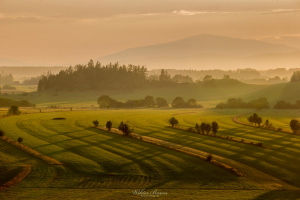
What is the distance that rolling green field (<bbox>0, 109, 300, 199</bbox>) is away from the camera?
37034 millimetres

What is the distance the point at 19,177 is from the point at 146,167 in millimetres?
17003

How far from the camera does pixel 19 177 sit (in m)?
40.3

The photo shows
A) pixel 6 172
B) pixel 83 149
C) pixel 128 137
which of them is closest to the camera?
pixel 6 172

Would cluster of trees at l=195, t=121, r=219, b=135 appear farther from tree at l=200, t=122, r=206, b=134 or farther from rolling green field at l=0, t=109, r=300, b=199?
rolling green field at l=0, t=109, r=300, b=199

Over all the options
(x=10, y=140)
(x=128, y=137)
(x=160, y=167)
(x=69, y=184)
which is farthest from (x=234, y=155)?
(x=10, y=140)

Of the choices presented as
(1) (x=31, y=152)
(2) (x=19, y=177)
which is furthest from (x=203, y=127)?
(2) (x=19, y=177)

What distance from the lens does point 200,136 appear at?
228 feet

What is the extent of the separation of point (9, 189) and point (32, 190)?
279 cm

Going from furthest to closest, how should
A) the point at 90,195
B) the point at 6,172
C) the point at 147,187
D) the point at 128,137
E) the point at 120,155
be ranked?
the point at 128,137 < the point at 120,155 < the point at 6,172 < the point at 147,187 < the point at 90,195

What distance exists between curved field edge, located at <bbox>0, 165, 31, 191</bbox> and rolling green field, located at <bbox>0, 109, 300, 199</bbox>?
771 mm

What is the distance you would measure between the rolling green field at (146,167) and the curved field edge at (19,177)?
2.53 feet

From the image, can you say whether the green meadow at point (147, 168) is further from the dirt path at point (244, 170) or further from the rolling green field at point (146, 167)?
the dirt path at point (244, 170)

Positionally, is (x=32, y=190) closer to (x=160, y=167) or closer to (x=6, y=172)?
(x=6, y=172)

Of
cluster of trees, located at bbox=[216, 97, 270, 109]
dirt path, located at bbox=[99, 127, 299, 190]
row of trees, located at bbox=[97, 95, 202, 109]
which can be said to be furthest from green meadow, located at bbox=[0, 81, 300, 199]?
row of trees, located at bbox=[97, 95, 202, 109]
